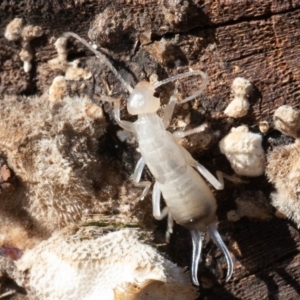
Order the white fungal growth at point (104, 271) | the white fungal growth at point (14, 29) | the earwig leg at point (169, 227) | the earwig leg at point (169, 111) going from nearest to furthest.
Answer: the white fungal growth at point (104, 271)
the earwig leg at point (169, 111)
the white fungal growth at point (14, 29)
the earwig leg at point (169, 227)

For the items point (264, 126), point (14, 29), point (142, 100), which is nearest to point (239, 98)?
point (264, 126)

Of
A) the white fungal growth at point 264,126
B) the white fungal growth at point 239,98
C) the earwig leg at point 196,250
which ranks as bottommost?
the earwig leg at point 196,250

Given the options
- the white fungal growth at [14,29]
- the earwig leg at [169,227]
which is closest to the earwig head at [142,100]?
the earwig leg at [169,227]

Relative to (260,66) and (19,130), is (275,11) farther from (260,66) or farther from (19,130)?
(19,130)

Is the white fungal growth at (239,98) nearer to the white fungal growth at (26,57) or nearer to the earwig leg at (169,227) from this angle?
the earwig leg at (169,227)

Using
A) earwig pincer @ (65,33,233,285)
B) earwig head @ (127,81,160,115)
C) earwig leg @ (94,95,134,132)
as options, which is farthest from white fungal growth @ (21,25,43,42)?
earwig head @ (127,81,160,115)

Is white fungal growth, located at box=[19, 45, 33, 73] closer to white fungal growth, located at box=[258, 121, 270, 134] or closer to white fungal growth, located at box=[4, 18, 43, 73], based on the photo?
white fungal growth, located at box=[4, 18, 43, 73]

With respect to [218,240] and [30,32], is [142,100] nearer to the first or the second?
[30,32]
